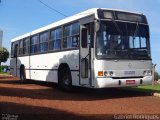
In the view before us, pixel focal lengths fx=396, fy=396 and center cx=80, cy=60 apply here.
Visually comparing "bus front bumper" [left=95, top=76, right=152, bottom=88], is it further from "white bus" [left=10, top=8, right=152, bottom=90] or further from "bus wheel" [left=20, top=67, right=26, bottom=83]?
"bus wheel" [left=20, top=67, right=26, bottom=83]

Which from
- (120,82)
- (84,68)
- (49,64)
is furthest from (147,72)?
(49,64)

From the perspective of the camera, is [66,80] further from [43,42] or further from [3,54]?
[3,54]

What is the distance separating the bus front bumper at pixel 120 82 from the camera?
1516 centimetres

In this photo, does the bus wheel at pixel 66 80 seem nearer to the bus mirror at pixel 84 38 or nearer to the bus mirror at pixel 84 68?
the bus mirror at pixel 84 68

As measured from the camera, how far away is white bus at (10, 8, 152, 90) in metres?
15.4

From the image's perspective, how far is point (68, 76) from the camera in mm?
18219

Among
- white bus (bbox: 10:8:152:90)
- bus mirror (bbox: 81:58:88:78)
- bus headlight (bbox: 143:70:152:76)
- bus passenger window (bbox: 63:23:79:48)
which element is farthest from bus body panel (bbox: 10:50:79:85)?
bus headlight (bbox: 143:70:152:76)

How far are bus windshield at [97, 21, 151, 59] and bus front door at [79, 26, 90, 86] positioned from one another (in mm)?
1092

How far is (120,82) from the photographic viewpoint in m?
15.6

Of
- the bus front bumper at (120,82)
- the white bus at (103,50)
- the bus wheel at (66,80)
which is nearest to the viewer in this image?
the bus front bumper at (120,82)

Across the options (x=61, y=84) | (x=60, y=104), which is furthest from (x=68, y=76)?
(x=60, y=104)

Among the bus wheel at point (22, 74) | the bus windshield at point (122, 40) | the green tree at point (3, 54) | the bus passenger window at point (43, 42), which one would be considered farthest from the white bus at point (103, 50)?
the green tree at point (3, 54)

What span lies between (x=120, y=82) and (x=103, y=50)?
1447 mm

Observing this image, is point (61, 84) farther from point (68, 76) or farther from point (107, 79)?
point (107, 79)
